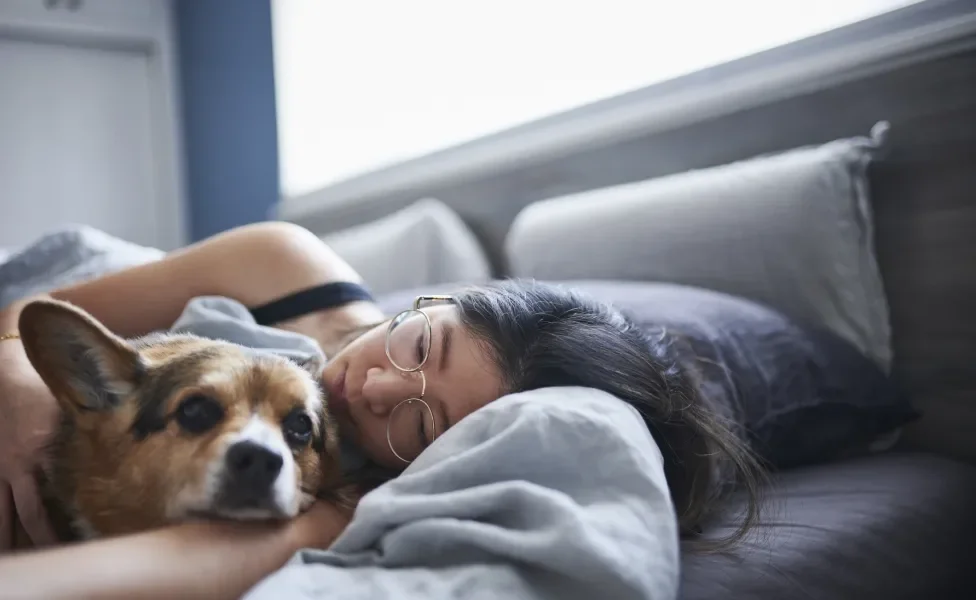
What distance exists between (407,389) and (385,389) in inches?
1.2

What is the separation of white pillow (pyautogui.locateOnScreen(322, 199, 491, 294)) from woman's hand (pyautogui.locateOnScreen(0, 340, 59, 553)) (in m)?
1.31

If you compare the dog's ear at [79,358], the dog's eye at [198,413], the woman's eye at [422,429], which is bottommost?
the woman's eye at [422,429]

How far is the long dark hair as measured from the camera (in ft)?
3.22

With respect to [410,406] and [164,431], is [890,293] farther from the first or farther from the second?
[164,431]

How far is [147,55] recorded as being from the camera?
177 inches

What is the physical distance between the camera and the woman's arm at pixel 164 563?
708 mm

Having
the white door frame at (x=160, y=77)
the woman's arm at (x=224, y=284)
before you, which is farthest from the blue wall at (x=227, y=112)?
the woman's arm at (x=224, y=284)

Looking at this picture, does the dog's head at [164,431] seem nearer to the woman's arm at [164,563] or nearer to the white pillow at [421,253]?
the woman's arm at [164,563]

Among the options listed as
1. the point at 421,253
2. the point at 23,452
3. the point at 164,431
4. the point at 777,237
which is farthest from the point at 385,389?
the point at 421,253

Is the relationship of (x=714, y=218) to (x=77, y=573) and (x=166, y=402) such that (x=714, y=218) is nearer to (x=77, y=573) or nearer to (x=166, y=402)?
(x=166, y=402)

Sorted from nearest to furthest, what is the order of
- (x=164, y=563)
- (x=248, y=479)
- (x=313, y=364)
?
(x=164, y=563), (x=248, y=479), (x=313, y=364)

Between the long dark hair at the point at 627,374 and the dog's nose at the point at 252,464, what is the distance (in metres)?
0.31

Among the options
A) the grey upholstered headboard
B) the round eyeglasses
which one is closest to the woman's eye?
the round eyeglasses

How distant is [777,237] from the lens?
158 centimetres
